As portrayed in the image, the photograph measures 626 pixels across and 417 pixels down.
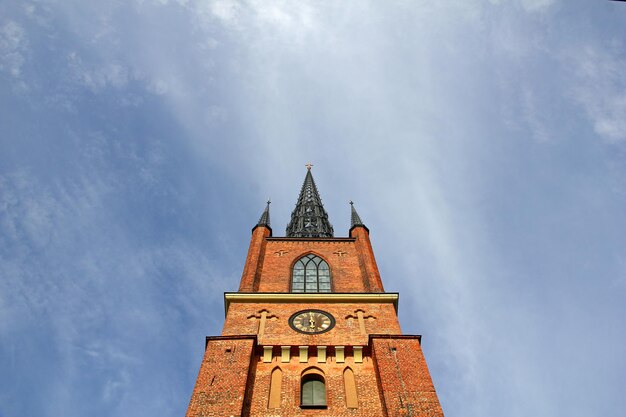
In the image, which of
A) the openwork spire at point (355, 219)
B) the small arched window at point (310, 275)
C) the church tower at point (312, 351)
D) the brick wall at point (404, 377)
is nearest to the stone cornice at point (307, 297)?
the church tower at point (312, 351)

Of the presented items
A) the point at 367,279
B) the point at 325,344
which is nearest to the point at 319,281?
the point at 367,279

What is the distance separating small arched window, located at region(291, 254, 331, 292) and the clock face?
11.3 ft

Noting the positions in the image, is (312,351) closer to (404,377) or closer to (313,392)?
(313,392)

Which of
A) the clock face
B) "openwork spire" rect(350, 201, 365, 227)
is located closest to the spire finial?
"openwork spire" rect(350, 201, 365, 227)

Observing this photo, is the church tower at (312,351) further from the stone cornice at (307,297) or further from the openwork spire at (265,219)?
the openwork spire at (265,219)

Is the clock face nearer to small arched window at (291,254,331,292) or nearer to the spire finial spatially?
small arched window at (291,254,331,292)

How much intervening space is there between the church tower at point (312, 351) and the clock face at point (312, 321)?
4 cm

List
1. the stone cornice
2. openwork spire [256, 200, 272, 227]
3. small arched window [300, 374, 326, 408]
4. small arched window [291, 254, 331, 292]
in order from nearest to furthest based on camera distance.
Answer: small arched window [300, 374, 326, 408], the stone cornice, small arched window [291, 254, 331, 292], openwork spire [256, 200, 272, 227]

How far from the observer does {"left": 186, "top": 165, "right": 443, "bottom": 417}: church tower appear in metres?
15.4

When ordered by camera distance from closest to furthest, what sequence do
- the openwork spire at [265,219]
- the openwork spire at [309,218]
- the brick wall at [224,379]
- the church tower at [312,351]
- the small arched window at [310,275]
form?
the brick wall at [224,379] → the church tower at [312,351] → the small arched window at [310,275] → the openwork spire at [265,219] → the openwork spire at [309,218]

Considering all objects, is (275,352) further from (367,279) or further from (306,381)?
(367,279)

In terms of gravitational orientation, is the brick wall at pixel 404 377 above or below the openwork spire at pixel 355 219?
below

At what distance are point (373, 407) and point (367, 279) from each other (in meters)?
9.17

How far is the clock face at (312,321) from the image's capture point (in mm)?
19750
